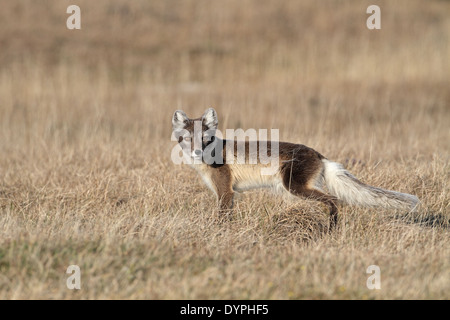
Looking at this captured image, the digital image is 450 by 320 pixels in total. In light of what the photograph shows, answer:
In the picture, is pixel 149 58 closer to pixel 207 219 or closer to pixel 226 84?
pixel 226 84

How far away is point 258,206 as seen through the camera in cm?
579

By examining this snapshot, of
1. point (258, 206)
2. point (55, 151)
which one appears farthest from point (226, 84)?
point (258, 206)

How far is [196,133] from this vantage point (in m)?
5.54

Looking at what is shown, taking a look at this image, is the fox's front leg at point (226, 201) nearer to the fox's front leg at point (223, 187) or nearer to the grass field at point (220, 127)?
the fox's front leg at point (223, 187)

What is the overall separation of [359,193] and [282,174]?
0.78 metres

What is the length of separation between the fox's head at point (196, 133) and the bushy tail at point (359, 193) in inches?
48.7

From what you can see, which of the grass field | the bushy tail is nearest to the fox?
the bushy tail

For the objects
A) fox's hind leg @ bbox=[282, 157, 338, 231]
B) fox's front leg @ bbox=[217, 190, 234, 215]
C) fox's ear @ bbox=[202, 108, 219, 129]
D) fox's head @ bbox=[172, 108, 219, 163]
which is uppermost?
fox's ear @ bbox=[202, 108, 219, 129]

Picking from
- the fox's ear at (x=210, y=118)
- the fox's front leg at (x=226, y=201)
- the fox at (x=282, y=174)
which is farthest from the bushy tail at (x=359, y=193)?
the fox's ear at (x=210, y=118)

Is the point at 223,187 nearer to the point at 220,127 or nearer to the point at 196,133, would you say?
the point at 196,133

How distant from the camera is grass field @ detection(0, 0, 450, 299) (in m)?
4.10

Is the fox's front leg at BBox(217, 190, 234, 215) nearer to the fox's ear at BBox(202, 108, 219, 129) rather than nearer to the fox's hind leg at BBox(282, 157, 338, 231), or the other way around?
the fox's hind leg at BBox(282, 157, 338, 231)

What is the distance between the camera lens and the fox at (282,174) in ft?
17.4
